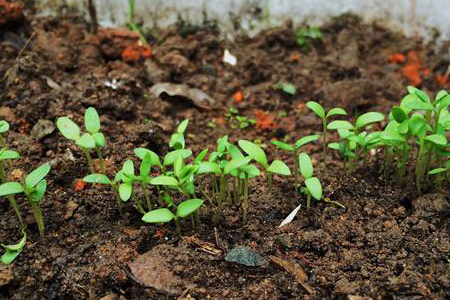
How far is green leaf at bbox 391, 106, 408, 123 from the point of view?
1789 mm

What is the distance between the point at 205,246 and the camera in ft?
5.69

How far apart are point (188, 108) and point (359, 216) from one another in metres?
1.01

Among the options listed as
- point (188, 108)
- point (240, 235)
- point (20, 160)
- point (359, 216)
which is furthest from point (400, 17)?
point (20, 160)

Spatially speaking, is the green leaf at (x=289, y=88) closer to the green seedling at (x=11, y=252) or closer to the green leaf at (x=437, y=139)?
the green leaf at (x=437, y=139)

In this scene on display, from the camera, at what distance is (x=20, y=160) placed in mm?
2027

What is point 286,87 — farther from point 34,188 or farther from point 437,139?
point 34,188

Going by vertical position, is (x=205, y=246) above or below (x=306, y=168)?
below

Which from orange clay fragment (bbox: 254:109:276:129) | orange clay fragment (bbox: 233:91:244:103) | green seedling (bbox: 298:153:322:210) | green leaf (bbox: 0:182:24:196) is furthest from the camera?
orange clay fragment (bbox: 233:91:244:103)

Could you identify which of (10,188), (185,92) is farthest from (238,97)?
(10,188)

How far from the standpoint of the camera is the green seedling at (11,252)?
5.43 ft

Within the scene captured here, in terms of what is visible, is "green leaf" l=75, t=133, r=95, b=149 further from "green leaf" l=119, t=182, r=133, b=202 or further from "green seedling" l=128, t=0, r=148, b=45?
"green seedling" l=128, t=0, r=148, b=45

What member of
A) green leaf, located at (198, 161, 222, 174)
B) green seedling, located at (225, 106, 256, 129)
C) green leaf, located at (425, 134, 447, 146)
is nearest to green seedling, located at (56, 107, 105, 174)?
green leaf, located at (198, 161, 222, 174)

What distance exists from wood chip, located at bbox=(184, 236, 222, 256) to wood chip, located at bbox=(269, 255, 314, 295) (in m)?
0.17

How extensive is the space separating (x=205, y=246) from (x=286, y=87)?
1.13 m
